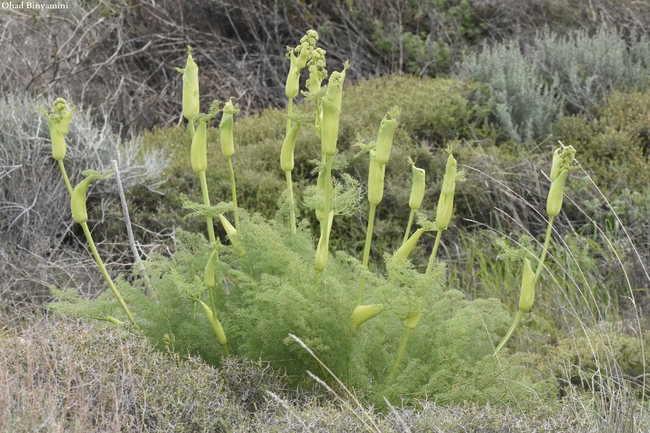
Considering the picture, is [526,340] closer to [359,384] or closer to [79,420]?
[359,384]

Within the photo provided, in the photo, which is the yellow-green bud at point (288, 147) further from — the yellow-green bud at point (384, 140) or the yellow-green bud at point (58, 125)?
the yellow-green bud at point (58, 125)

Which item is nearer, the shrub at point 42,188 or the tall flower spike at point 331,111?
the tall flower spike at point 331,111

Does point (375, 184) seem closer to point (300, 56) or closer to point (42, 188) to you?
point (300, 56)

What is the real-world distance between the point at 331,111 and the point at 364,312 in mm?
501

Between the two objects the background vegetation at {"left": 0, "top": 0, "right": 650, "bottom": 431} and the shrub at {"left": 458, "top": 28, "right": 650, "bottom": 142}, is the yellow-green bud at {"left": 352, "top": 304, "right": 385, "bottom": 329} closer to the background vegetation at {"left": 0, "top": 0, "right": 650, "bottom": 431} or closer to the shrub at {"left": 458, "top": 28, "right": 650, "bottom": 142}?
the background vegetation at {"left": 0, "top": 0, "right": 650, "bottom": 431}

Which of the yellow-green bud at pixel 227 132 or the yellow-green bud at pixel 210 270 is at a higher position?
the yellow-green bud at pixel 227 132

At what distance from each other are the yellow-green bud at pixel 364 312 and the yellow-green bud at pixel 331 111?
39cm

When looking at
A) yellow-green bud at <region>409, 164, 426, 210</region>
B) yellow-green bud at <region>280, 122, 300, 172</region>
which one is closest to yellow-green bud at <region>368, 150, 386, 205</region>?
yellow-green bud at <region>409, 164, 426, 210</region>

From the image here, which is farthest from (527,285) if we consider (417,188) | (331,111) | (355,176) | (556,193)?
(355,176)

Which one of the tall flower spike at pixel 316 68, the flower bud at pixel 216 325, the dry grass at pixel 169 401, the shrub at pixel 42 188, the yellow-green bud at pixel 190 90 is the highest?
the tall flower spike at pixel 316 68

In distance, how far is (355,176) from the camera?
15.5 ft

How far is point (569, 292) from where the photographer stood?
3768 millimetres

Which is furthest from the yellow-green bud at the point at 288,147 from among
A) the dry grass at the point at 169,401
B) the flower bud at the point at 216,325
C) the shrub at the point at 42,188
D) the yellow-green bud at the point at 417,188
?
the shrub at the point at 42,188

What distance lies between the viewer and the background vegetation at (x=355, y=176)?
1905 mm
